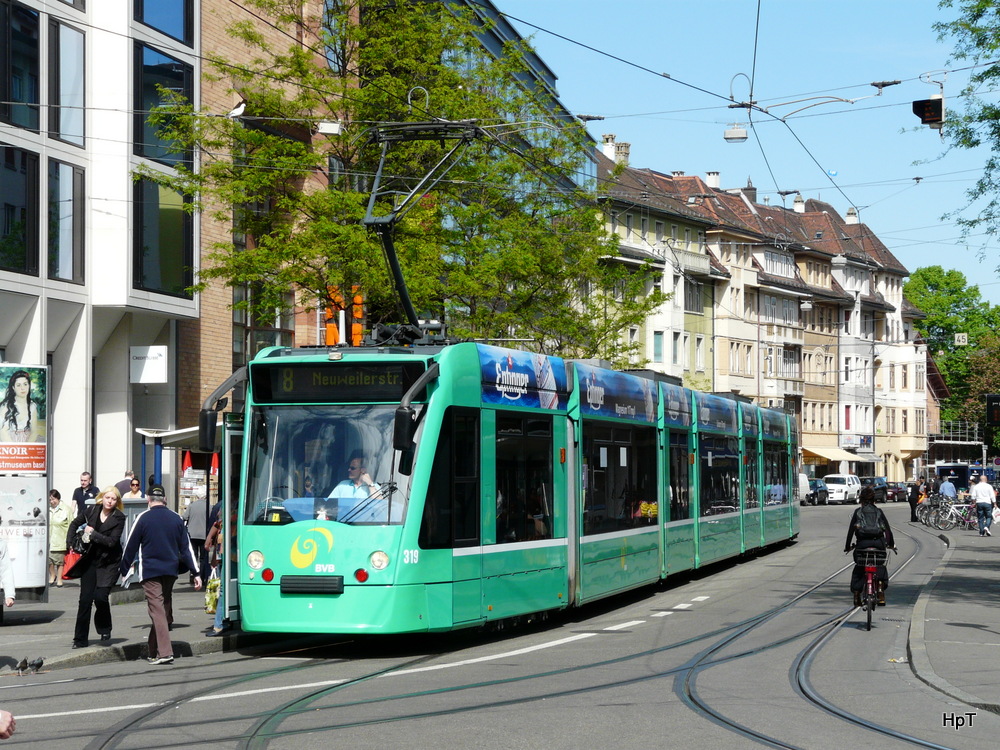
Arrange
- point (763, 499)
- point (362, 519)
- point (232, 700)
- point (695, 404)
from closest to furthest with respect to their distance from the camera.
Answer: point (232, 700)
point (362, 519)
point (695, 404)
point (763, 499)

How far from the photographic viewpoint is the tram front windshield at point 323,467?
542 inches

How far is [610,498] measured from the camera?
18.5 m

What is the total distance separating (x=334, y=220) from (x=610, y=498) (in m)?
8.48

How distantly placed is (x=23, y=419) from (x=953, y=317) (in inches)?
3727

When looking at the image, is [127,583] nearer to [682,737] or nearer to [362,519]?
[362,519]

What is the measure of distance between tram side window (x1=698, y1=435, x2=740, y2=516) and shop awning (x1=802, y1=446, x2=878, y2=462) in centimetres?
6971

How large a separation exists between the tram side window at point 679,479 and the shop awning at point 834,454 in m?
74.2

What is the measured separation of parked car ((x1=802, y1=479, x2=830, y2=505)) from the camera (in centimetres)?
8094

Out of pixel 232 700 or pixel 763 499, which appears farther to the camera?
pixel 763 499

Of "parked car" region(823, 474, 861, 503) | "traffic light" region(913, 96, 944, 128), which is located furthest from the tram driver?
"parked car" region(823, 474, 861, 503)

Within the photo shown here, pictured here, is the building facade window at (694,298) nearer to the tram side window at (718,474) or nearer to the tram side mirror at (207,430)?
the tram side window at (718,474)

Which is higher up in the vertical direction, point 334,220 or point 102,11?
point 102,11

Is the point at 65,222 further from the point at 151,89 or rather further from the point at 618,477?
the point at 618,477

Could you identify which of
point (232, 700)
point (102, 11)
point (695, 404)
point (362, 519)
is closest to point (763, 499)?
point (695, 404)
